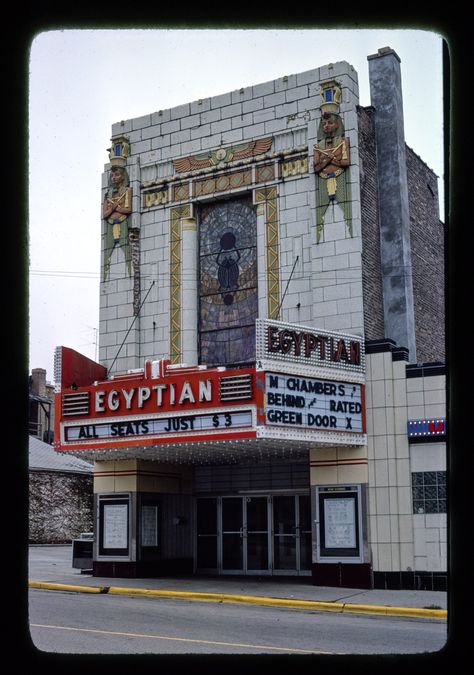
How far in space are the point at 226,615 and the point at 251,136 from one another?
43.0 ft

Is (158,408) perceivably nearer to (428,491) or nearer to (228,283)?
(228,283)

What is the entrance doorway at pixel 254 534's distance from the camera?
23.9 meters

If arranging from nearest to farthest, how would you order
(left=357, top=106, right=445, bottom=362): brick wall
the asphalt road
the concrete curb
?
the asphalt road → the concrete curb → (left=357, top=106, right=445, bottom=362): brick wall

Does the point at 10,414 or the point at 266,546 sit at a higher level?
the point at 10,414

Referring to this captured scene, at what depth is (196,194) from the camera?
25.1 m

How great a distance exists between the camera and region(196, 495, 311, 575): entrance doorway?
23906mm

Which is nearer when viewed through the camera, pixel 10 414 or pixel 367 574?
pixel 10 414

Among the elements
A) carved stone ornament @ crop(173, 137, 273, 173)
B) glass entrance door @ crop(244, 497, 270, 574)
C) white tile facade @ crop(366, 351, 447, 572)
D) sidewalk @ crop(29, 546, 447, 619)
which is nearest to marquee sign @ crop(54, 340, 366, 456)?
white tile facade @ crop(366, 351, 447, 572)

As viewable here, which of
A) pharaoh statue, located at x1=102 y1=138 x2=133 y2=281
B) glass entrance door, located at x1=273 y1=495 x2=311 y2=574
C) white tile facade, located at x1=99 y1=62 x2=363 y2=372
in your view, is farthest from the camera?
pharaoh statue, located at x1=102 y1=138 x2=133 y2=281

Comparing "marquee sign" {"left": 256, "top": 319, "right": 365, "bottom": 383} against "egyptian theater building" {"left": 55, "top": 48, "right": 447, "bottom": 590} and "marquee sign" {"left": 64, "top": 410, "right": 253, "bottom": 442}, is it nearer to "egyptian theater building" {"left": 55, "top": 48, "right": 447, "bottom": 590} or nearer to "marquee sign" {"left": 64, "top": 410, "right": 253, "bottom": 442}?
"egyptian theater building" {"left": 55, "top": 48, "right": 447, "bottom": 590}

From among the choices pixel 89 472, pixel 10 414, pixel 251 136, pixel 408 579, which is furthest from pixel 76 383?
pixel 89 472

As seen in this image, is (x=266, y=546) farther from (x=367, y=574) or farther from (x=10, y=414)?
(x=10, y=414)

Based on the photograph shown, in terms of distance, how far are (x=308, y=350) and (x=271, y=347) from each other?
1.10 meters

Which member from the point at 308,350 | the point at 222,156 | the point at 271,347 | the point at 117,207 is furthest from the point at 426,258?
the point at 117,207
